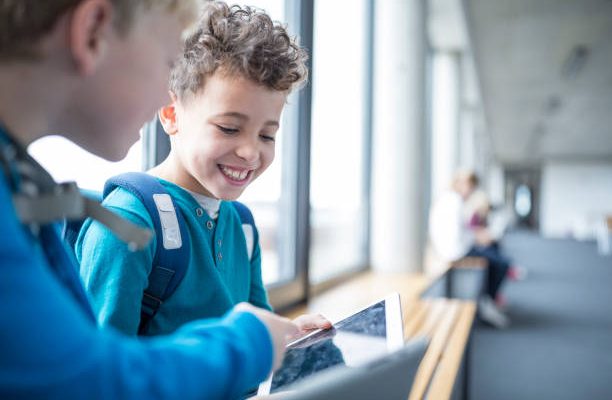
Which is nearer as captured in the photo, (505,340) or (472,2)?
(505,340)

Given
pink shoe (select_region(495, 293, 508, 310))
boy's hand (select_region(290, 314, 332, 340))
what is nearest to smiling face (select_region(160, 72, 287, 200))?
boy's hand (select_region(290, 314, 332, 340))

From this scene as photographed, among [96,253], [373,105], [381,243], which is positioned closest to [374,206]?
[381,243]

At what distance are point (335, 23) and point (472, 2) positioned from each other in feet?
12.4

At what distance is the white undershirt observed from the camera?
0.97 metres

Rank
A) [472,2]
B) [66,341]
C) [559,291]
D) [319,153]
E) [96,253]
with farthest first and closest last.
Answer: [472,2] → [559,291] → [319,153] → [96,253] → [66,341]

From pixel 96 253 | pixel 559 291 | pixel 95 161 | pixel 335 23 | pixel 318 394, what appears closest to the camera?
pixel 318 394

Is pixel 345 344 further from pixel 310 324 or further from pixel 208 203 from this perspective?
pixel 208 203

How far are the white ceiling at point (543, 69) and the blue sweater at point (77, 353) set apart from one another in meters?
6.87

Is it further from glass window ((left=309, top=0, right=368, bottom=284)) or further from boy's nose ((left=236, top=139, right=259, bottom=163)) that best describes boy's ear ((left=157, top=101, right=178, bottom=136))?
glass window ((left=309, top=0, right=368, bottom=284))

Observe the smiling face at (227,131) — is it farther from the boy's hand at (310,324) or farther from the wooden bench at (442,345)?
the wooden bench at (442,345)

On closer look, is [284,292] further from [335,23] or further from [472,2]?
[472,2]

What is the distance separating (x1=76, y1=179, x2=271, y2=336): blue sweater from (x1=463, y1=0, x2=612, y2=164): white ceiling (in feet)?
21.1

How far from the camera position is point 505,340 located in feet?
12.7

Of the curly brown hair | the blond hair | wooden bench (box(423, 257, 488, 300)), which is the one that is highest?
the curly brown hair
